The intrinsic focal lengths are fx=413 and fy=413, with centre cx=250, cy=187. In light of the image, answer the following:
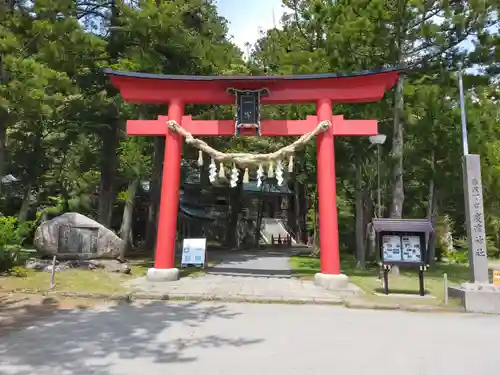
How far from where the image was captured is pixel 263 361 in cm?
520

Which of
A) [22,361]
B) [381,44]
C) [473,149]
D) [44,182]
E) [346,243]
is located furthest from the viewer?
[346,243]

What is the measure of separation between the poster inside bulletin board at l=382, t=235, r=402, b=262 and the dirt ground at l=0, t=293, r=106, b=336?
274 inches

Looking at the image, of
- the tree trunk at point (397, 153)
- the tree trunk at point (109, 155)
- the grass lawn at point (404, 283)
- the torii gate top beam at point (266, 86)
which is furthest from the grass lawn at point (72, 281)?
the tree trunk at point (397, 153)

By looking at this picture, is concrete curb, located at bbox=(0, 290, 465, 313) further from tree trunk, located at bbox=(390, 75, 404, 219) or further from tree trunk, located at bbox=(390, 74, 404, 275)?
tree trunk, located at bbox=(390, 75, 404, 219)

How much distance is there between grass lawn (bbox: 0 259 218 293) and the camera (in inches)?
389

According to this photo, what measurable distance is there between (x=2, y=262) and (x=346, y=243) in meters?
21.6

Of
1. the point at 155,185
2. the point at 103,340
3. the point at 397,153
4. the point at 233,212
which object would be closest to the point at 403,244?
the point at 397,153

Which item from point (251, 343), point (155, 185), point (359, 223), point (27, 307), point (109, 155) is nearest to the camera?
point (251, 343)

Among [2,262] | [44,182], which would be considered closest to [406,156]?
[2,262]

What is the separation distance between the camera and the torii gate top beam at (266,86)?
1179cm

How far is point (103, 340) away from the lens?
6086 millimetres

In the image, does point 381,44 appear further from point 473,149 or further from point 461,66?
point 473,149

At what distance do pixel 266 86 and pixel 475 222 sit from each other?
21.7ft

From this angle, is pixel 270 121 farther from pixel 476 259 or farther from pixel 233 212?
pixel 233 212
